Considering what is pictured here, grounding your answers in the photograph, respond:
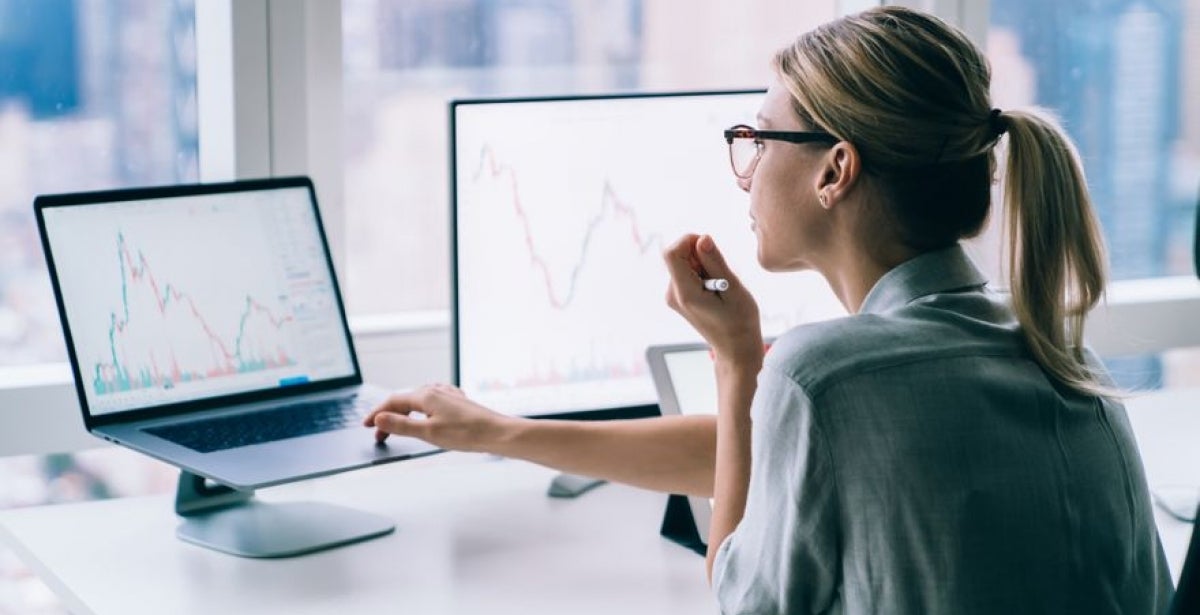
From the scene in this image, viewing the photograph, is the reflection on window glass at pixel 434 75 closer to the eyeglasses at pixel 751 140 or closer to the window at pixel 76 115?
the window at pixel 76 115

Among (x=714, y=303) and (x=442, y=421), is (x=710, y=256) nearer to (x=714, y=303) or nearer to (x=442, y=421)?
(x=714, y=303)

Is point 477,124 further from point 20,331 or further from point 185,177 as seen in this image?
point 20,331

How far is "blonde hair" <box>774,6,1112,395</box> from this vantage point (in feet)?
3.71

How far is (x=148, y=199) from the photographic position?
1.68 metres

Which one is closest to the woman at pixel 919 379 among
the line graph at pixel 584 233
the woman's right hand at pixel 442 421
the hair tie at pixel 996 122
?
the hair tie at pixel 996 122

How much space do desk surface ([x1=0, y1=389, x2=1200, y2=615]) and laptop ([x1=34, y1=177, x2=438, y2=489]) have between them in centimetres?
10

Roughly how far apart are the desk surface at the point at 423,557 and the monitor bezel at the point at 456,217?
0.10 meters

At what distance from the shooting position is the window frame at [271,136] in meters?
1.87

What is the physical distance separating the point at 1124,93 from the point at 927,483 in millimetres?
1844

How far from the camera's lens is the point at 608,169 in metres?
1.77

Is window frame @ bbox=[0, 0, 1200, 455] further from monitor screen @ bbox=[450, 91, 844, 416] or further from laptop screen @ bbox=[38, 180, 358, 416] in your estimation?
monitor screen @ bbox=[450, 91, 844, 416]

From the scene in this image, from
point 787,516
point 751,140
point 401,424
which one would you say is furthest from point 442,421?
point 787,516

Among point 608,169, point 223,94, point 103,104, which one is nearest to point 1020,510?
point 608,169

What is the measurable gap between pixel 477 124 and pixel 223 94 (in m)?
0.42
